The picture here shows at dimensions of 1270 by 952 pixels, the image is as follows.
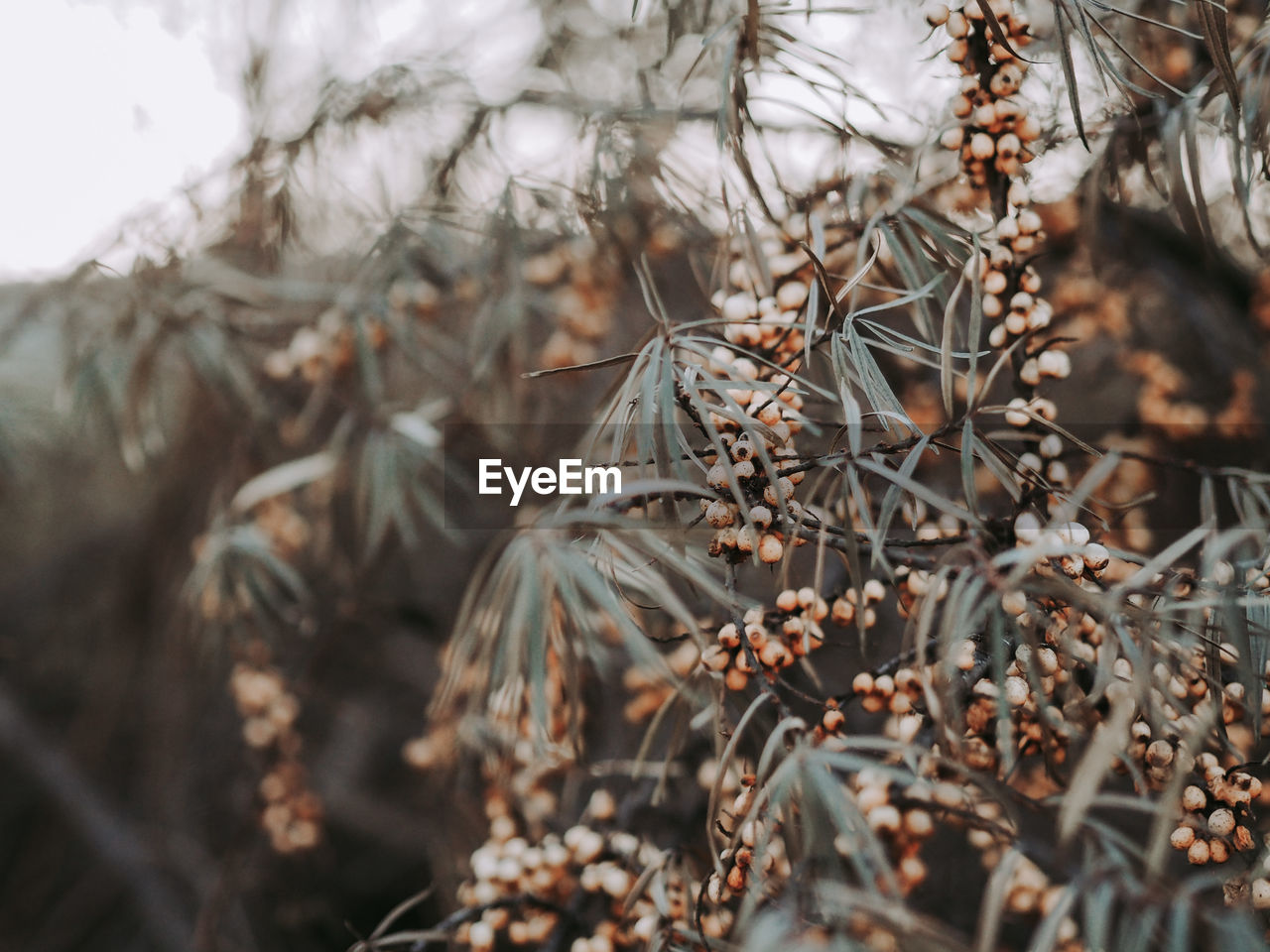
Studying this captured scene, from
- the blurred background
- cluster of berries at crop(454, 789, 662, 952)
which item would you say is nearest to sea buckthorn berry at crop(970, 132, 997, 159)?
the blurred background

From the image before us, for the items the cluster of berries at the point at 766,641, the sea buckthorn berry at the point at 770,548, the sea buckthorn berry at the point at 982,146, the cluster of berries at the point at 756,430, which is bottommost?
the cluster of berries at the point at 766,641

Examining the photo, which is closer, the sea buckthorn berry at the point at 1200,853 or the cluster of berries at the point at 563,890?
the sea buckthorn berry at the point at 1200,853

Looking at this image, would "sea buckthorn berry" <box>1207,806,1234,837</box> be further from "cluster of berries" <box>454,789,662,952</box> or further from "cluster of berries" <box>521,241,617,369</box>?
"cluster of berries" <box>521,241,617,369</box>

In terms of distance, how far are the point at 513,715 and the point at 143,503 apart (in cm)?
108

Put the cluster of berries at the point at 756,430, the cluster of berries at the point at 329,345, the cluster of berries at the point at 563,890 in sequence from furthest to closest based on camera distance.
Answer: the cluster of berries at the point at 329,345, the cluster of berries at the point at 563,890, the cluster of berries at the point at 756,430

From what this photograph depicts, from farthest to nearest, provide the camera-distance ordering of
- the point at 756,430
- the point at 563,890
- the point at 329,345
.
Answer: the point at 329,345 → the point at 563,890 → the point at 756,430

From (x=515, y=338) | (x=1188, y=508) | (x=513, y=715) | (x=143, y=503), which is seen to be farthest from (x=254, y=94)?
(x=1188, y=508)

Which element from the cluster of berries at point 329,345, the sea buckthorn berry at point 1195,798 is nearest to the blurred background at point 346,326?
the cluster of berries at point 329,345

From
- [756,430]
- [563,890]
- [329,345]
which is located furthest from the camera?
[329,345]

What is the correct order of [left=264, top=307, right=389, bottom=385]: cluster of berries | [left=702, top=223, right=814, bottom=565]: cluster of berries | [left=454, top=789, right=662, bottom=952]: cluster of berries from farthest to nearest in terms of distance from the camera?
[left=264, top=307, right=389, bottom=385]: cluster of berries
[left=454, top=789, right=662, bottom=952]: cluster of berries
[left=702, top=223, right=814, bottom=565]: cluster of berries

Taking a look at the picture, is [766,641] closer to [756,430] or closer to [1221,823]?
[756,430]

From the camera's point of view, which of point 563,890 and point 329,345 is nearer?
point 563,890

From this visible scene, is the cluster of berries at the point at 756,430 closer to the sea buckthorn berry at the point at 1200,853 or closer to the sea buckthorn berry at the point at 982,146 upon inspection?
the sea buckthorn berry at the point at 982,146

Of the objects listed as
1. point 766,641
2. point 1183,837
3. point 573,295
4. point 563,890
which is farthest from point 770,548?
point 573,295
